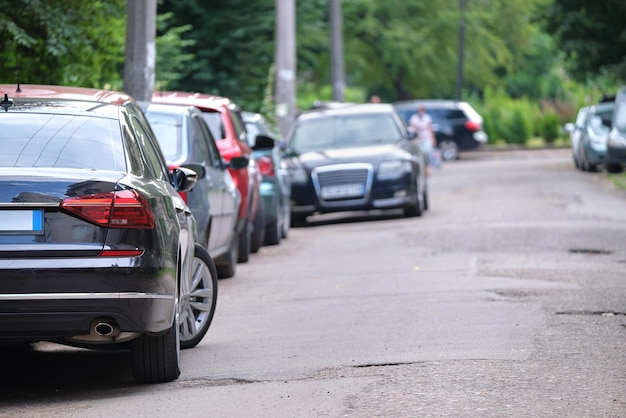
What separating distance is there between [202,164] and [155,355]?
4.21 meters

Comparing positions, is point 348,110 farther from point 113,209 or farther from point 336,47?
point 336,47

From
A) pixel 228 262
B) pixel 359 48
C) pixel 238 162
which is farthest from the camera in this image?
pixel 359 48

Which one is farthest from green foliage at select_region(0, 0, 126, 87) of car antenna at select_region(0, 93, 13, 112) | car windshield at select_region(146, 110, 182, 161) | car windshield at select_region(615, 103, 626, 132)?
car windshield at select_region(615, 103, 626, 132)

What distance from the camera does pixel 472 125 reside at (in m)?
49.4

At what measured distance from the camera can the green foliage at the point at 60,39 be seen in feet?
48.0

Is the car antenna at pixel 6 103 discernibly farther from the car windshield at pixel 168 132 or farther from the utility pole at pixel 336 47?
the utility pole at pixel 336 47

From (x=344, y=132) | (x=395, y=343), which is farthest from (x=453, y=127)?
(x=395, y=343)

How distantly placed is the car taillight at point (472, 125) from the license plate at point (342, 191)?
27.6 m

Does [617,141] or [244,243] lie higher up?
[244,243]

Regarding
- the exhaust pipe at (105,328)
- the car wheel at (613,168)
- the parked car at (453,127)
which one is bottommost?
the parked car at (453,127)

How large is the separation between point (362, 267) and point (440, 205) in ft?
34.5

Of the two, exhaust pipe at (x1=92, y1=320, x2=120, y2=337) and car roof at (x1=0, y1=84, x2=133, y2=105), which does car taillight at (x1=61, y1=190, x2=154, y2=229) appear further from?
car roof at (x1=0, y1=84, x2=133, y2=105)

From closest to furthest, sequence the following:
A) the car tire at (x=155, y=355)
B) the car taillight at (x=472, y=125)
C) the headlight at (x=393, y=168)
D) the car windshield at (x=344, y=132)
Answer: the car tire at (x=155, y=355) → the headlight at (x=393, y=168) → the car windshield at (x=344, y=132) → the car taillight at (x=472, y=125)

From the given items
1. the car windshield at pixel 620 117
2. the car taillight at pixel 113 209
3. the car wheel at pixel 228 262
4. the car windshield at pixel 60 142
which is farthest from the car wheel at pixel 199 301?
the car windshield at pixel 620 117
